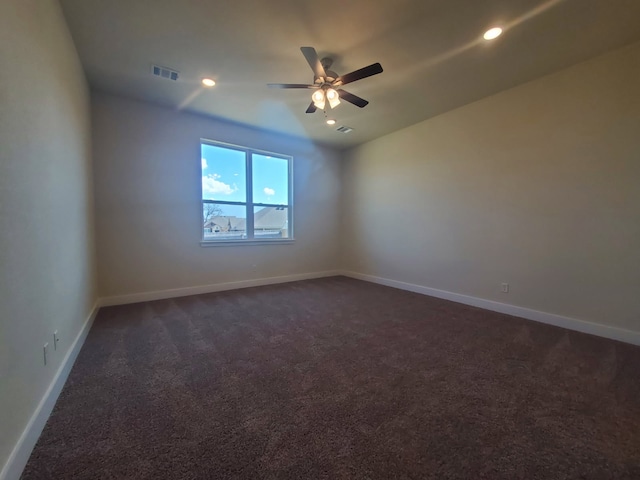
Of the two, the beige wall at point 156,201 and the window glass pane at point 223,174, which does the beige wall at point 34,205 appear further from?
the window glass pane at point 223,174

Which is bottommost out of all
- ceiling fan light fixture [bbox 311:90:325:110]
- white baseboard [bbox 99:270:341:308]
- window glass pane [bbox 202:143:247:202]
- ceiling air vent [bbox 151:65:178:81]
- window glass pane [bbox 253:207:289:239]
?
white baseboard [bbox 99:270:341:308]

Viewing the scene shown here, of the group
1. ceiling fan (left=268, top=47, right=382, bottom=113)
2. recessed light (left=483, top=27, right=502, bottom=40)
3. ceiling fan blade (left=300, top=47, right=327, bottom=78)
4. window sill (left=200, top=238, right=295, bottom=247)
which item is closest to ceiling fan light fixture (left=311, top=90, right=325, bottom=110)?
ceiling fan (left=268, top=47, right=382, bottom=113)

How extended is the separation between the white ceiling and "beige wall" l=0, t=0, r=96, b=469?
0.52 metres

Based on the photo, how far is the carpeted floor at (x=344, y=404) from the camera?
1205 millimetres

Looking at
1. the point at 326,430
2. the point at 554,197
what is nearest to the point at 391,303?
the point at 554,197

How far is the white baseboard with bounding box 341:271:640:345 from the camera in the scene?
2576mm

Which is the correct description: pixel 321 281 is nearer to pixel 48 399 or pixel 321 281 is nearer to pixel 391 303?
pixel 391 303

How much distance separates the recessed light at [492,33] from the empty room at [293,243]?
0.02 meters

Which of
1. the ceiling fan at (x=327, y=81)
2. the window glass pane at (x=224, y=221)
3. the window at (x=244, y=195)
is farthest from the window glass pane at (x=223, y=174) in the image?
the ceiling fan at (x=327, y=81)

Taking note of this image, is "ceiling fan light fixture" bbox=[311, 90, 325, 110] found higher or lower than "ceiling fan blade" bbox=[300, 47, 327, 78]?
lower

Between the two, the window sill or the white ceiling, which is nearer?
the white ceiling

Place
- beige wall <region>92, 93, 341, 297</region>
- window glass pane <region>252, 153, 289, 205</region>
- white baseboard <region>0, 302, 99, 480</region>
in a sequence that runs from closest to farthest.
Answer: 1. white baseboard <region>0, 302, 99, 480</region>
2. beige wall <region>92, 93, 341, 297</region>
3. window glass pane <region>252, 153, 289, 205</region>

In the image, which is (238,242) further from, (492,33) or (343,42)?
(492,33)

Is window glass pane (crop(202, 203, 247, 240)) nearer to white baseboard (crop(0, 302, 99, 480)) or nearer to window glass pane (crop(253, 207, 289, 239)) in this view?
window glass pane (crop(253, 207, 289, 239))
